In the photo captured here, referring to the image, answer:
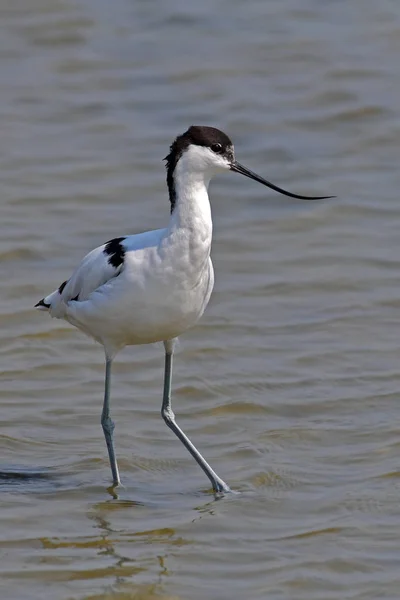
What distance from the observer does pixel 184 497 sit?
246 inches

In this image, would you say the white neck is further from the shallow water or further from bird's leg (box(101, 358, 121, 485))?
the shallow water

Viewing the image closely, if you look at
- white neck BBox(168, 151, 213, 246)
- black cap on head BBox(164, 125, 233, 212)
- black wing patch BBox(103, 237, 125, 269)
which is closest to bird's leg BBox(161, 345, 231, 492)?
black wing patch BBox(103, 237, 125, 269)

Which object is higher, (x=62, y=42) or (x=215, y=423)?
(x=62, y=42)

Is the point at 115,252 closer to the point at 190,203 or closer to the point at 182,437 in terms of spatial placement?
the point at 190,203

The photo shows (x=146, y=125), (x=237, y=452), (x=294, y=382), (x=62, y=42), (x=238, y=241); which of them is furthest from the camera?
(x=62, y=42)

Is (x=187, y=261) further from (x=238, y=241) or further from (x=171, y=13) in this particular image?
(x=171, y=13)

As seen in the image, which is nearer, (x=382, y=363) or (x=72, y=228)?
(x=382, y=363)

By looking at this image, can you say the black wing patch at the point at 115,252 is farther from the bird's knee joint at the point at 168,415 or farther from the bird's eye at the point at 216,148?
the bird's knee joint at the point at 168,415

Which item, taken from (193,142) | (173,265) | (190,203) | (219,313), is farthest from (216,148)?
(219,313)

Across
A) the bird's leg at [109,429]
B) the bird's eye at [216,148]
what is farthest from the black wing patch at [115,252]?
the bird's eye at [216,148]

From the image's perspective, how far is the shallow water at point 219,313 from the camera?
5559mm

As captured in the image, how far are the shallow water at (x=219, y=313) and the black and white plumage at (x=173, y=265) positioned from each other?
1.59 ft

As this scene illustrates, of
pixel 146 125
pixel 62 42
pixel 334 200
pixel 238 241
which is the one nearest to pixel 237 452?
pixel 238 241

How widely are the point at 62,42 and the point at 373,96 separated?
321 centimetres
